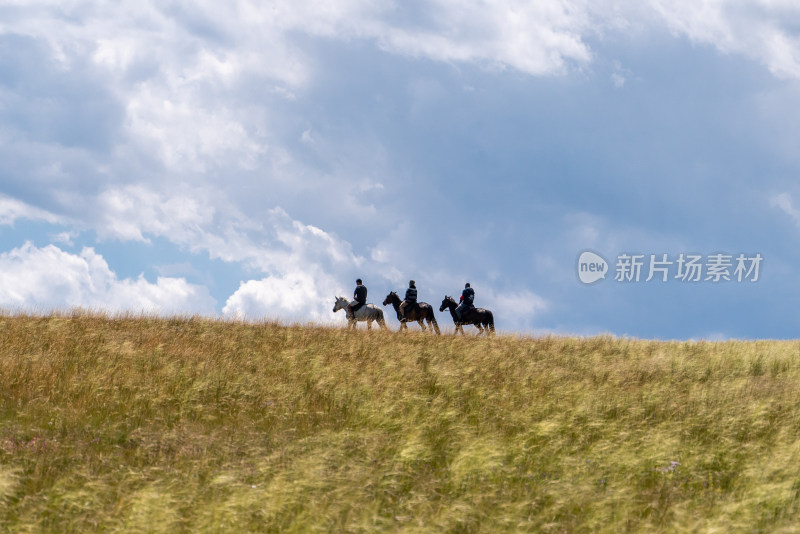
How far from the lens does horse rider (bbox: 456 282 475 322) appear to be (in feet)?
→ 87.1

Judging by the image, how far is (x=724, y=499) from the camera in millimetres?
7035

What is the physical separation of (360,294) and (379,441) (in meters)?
17.5

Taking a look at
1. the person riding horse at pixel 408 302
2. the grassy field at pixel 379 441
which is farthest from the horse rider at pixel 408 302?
the grassy field at pixel 379 441

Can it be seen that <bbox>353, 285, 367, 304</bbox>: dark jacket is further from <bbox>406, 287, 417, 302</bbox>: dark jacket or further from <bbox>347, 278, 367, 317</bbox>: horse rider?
<bbox>406, 287, 417, 302</bbox>: dark jacket

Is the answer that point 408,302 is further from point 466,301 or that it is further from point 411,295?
point 466,301

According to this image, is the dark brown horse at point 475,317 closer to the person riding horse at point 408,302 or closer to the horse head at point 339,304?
the person riding horse at point 408,302

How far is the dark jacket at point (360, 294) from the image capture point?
1012 inches

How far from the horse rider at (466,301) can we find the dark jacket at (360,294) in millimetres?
3894

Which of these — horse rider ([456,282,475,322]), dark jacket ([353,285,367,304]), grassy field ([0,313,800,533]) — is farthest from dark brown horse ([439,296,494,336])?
grassy field ([0,313,800,533])

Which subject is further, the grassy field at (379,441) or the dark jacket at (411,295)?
the dark jacket at (411,295)

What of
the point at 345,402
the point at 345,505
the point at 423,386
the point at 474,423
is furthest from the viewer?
the point at 423,386

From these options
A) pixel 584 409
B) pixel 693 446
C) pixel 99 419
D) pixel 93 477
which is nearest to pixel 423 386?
pixel 584 409

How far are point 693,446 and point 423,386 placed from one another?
442 centimetres

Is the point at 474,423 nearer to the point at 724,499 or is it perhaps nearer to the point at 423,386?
the point at 423,386
